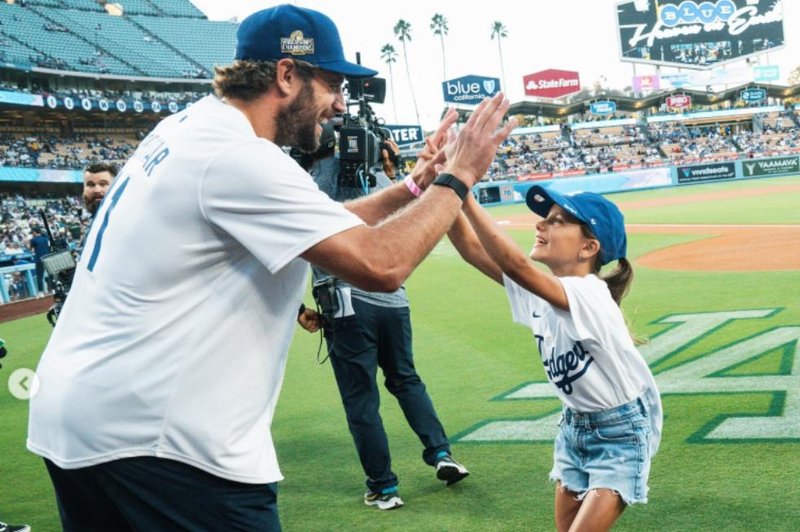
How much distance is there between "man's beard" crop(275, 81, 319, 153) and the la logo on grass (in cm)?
397

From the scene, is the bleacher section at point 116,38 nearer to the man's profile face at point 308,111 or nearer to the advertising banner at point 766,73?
the advertising banner at point 766,73

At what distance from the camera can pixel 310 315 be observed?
5027 mm

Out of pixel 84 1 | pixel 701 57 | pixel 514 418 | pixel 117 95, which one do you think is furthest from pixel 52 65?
pixel 514 418

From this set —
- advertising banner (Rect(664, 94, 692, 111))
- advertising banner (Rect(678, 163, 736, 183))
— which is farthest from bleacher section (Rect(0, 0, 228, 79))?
advertising banner (Rect(664, 94, 692, 111))

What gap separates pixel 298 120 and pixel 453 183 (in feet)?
1.68

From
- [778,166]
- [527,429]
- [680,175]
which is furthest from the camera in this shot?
[680,175]

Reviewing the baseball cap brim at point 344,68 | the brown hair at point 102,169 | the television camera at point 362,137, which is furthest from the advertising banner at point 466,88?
the baseball cap brim at point 344,68

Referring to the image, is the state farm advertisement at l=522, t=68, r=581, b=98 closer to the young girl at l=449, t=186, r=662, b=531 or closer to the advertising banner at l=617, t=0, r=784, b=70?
the advertising banner at l=617, t=0, r=784, b=70

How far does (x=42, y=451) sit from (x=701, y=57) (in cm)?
6712

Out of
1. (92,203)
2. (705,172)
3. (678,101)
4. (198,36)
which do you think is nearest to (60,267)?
(92,203)

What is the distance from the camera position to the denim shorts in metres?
2.99

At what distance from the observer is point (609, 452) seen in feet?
10.0

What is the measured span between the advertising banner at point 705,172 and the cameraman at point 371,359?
42.3 m

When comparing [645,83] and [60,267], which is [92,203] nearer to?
[60,267]
